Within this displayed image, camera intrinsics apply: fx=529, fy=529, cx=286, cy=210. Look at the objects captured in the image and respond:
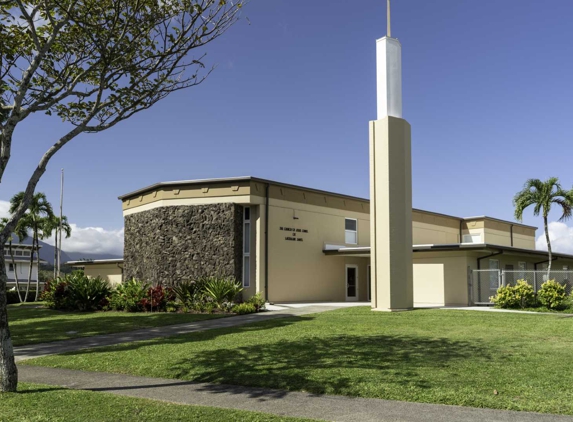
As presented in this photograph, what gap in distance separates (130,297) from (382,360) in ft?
52.9

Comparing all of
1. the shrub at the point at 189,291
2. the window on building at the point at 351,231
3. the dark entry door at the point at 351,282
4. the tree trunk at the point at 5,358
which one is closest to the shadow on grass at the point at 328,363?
the tree trunk at the point at 5,358

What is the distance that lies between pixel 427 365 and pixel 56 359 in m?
7.66

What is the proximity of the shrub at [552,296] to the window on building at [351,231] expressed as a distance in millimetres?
11301

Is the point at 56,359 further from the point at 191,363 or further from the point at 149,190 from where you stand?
the point at 149,190

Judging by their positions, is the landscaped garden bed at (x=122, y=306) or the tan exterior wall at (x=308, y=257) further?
the tan exterior wall at (x=308, y=257)

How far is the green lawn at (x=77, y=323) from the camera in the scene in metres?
15.8

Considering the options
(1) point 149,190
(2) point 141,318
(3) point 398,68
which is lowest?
(2) point 141,318

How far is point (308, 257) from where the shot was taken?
2820cm

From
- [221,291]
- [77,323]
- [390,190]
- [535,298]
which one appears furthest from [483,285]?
[77,323]

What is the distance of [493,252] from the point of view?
1022 inches

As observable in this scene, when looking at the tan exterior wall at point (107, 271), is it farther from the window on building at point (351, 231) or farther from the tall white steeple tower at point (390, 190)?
the tall white steeple tower at point (390, 190)

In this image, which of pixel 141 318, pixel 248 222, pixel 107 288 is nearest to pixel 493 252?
pixel 248 222

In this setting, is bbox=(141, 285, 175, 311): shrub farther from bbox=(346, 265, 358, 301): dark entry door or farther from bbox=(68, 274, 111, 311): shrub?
bbox=(346, 265, 358, 301): dark entry door

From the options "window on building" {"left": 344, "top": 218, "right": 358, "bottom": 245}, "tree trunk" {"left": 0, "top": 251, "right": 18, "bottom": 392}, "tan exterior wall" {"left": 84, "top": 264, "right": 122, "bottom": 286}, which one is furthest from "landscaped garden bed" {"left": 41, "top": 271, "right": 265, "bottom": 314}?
"tree trunk" {"left": 0, "top": 251, "right": 18, "bottom": 392}
